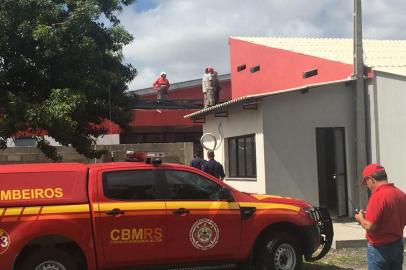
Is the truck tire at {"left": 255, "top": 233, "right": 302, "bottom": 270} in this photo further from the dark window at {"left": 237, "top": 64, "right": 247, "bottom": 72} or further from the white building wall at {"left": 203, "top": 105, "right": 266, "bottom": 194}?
the dark window at {"left": 237, "top": 64, "right": 247, "bottom": 72}

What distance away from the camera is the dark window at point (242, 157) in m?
14.3

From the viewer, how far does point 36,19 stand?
40.7ft

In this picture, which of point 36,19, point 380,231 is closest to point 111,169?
point 380,231

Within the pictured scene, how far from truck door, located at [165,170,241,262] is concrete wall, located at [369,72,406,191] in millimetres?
7168

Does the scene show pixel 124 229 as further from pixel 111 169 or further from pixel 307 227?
pixel 307 227

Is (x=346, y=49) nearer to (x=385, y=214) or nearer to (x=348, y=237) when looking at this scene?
(x=348, y=237)

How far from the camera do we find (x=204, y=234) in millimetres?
7480

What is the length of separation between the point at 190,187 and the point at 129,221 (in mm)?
990

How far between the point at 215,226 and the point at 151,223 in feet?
2.78

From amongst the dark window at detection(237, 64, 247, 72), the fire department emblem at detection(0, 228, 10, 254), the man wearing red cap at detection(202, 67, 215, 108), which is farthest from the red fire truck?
the dark window at detection(237, 64, 247, 72)

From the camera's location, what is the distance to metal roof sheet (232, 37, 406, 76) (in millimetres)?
14570

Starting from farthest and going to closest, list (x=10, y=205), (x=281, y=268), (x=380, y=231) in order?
(x=281, y=268)
(x=10, y=205)
(x=380, y=231)

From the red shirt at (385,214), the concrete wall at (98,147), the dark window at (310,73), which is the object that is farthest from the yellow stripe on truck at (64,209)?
the dark window at (310,73)

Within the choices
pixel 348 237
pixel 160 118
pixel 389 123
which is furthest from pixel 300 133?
pixel 160 118
